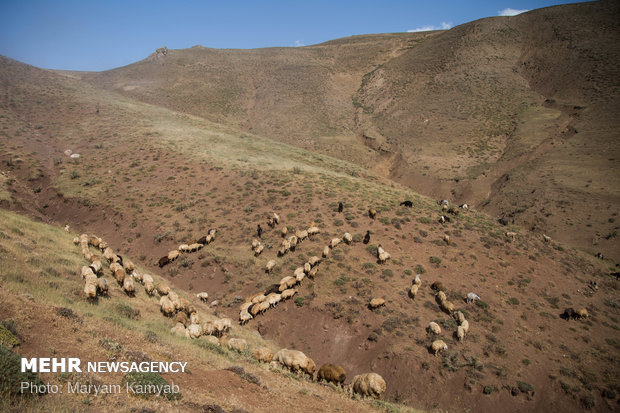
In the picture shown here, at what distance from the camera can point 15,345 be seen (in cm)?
634

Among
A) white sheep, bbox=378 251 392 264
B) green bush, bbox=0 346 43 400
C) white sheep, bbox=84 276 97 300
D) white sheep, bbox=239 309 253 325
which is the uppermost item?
green bush, bbox=0 346 43 400

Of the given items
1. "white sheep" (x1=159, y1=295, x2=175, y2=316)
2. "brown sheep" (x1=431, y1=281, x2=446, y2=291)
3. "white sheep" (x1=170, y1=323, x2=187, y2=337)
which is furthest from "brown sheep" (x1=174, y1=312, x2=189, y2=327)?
"brown sheep" (x1=431, y1=281, x2=446, y2=291)

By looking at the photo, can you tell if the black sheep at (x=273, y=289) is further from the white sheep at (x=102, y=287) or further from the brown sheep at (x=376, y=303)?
the white sheep at (x=102, y=287)

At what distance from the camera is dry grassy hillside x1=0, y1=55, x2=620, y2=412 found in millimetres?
11375

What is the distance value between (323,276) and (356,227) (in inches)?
250

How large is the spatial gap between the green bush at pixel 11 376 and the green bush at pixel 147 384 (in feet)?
5.31

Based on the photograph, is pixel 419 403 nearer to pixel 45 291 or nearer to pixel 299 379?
pixel 299 379

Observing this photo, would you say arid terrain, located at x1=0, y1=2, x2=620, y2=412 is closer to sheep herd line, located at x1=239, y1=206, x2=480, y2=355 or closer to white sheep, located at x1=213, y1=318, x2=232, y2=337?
sheep herd line, located at x1=239, y1=206, x2=480, y2=355

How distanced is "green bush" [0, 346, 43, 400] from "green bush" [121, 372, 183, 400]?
5.31ft

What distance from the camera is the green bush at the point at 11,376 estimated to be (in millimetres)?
5051

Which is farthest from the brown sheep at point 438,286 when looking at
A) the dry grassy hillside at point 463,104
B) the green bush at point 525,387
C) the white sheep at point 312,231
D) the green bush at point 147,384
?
the dry grassy hillside at point 463,104

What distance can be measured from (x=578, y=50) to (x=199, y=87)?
92.5 m

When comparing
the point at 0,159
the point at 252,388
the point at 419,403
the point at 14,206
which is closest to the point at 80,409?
the point at 252,388

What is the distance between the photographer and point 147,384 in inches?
259
